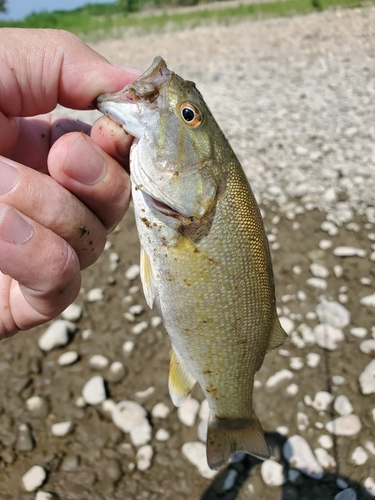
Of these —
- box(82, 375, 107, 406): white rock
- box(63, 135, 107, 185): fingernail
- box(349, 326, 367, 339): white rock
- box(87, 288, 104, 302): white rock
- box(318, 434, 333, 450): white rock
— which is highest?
box(63, 135, 107, 185): fingernail

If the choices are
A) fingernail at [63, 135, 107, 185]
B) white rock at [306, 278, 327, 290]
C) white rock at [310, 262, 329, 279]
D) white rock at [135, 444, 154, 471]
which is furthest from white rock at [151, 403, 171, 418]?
fingernail at [63, 135, 107, 185]

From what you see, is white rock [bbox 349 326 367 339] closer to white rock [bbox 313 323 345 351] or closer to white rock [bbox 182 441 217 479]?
white rock [bbox 313 323 345 351]

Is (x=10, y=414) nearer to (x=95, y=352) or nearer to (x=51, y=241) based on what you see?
(x=95, y=352)

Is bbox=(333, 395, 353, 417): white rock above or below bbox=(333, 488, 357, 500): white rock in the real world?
above

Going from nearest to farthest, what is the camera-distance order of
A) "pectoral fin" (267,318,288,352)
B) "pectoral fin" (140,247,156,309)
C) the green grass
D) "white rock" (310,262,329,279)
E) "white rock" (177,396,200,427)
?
"pectoral fin" (140,247,156,309) → "pectoral fin" (267,318,288,352) → "white rock" (177,396,200,427) → "white rock" (310,262,329,279) → the green grass

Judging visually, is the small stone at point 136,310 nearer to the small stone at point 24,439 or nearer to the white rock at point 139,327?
the white rock at point 139,327

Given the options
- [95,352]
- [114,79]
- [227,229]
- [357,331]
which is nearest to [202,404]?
[95,352]
